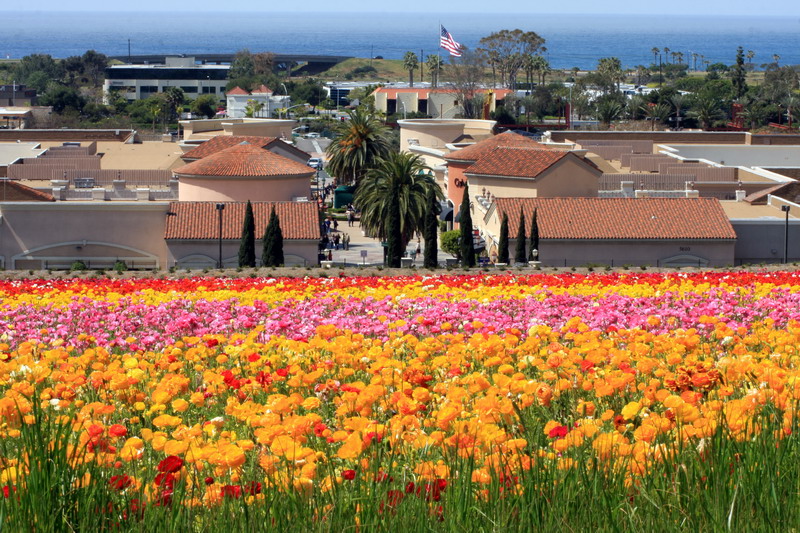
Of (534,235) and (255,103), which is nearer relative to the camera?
(534,235)

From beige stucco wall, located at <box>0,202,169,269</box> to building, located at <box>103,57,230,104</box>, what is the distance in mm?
127375

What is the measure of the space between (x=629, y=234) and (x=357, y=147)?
80.6ft

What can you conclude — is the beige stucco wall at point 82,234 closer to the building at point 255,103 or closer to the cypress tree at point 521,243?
the cypress tree at point 521,243

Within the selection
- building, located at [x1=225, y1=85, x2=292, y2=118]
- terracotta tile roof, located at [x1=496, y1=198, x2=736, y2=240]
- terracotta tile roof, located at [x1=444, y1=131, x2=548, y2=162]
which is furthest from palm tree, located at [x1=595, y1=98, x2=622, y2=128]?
terracotta tile roof, located at [x1=496, y1=198, x2=736, y2=240]

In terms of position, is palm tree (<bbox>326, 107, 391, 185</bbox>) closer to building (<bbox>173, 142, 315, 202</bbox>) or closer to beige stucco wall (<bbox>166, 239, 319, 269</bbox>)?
building (<bbox>173, 142, 315, 202</bbox>)

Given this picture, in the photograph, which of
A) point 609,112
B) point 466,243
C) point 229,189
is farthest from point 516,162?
point 609,112

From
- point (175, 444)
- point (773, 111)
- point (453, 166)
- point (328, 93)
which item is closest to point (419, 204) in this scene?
point (453, 166)

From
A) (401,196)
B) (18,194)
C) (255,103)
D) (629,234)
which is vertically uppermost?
(255,103)

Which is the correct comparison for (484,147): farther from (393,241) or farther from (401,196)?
(393,241)

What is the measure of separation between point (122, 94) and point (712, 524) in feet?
553

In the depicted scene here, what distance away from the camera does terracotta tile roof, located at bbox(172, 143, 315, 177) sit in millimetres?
53844

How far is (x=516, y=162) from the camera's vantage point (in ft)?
191

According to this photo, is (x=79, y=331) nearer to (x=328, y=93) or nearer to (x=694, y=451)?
(x=694, y=451)

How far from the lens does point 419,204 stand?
1989 inches
